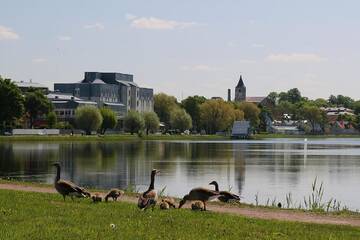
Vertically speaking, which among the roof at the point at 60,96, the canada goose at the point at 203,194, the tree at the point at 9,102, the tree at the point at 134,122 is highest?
the roof at the point at 60,96

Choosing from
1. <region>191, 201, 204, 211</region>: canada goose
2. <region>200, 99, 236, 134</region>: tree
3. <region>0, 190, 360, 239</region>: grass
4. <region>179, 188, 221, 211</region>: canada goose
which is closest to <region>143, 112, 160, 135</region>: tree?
<region>200, 99, 236, 134</region>: tree

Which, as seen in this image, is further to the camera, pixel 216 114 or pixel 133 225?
pixel 216 114

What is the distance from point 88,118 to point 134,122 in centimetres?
1800

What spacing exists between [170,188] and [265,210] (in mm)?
15747

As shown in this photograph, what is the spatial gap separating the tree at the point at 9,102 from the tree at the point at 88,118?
2818 cm

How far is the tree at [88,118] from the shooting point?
15312 centimetres

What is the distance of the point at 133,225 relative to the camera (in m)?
16.4

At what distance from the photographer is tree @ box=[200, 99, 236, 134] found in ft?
630

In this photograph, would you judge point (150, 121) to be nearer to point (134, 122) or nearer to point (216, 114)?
point (134, 122)

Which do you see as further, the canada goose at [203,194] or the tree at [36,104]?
the tree at [36,104]

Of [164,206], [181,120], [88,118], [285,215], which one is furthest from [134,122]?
[164,206]

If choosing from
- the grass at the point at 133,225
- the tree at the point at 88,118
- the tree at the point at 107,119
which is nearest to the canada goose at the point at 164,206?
the grass at the point at 133,225

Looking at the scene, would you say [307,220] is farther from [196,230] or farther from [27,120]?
[27,120]

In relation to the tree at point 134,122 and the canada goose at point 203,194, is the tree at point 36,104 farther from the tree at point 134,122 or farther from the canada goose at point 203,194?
the canada goose at point 203,194
